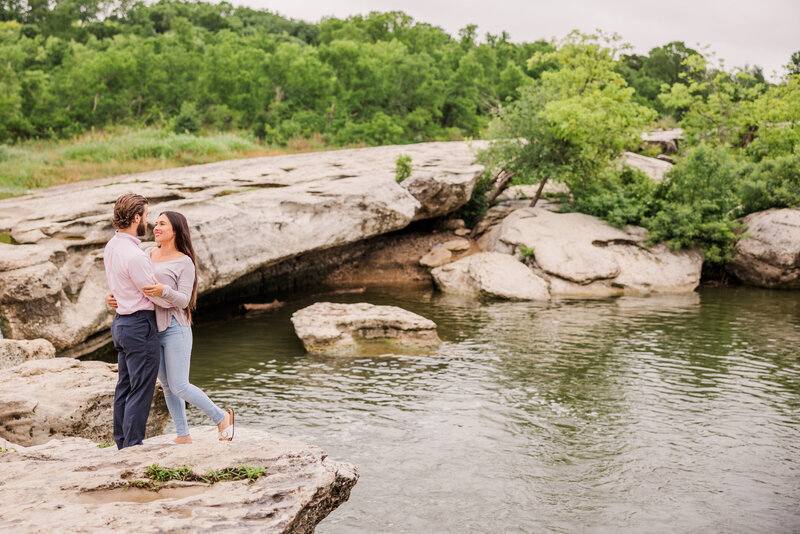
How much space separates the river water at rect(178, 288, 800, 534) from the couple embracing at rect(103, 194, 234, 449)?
2272 millimetres

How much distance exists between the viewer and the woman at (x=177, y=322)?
5848 mm

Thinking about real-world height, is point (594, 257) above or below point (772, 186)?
below

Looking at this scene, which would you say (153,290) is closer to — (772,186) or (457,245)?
(457,245)

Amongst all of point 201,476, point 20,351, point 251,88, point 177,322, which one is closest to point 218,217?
point 20,351

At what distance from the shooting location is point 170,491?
448 centimetres

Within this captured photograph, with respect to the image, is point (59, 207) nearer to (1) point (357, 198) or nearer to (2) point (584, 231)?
(1) point (357, 198)

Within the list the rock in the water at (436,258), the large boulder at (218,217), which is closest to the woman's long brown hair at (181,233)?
the large boulder at (218,217)

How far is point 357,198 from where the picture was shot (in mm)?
17688

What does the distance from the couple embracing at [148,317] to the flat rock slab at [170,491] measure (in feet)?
1.79

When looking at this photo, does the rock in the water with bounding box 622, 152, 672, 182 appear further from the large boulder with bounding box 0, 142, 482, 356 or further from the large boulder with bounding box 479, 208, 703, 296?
the large boulder with bounding box 0, 142, 482, 356

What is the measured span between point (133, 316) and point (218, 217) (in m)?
9.21

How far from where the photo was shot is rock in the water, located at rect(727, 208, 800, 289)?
2033 centimetres

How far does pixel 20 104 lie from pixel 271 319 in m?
19.3

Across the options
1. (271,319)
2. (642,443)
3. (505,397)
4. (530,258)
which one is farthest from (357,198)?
(642,443)
